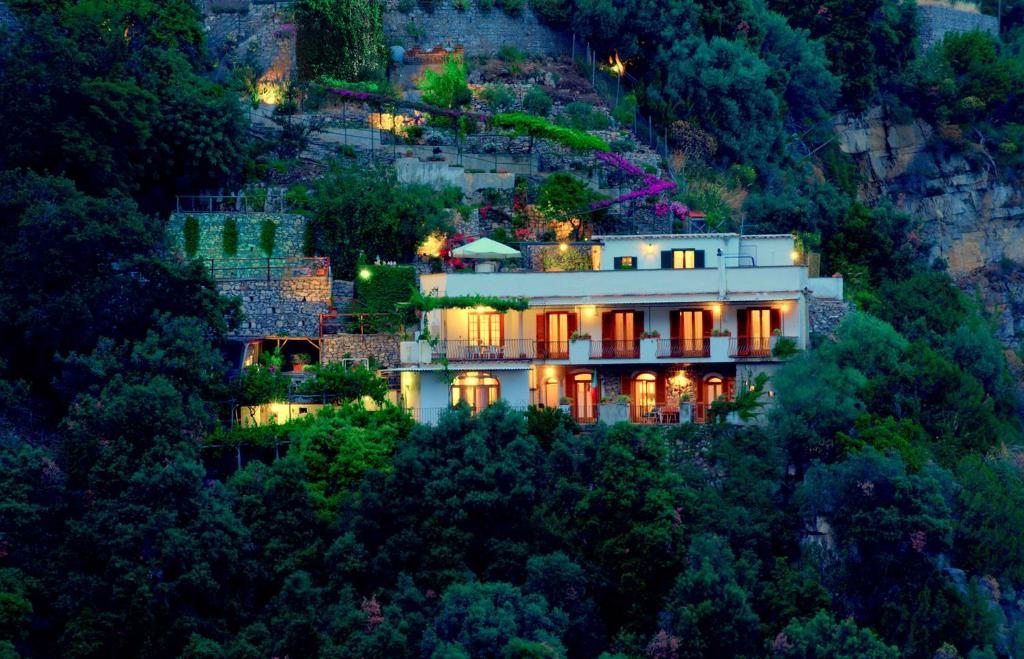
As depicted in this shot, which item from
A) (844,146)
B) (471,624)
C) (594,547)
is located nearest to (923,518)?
(594,547)

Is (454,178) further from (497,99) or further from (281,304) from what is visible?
(281,304)

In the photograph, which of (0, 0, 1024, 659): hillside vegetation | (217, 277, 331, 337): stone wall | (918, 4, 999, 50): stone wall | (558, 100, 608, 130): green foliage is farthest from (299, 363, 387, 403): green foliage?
(918, 4, 999, 50): stone wall

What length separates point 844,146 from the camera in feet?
257

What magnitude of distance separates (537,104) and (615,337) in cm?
1518

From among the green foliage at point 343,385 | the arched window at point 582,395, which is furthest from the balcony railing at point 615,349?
the green foliage at point 343,385

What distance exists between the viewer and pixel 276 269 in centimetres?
Answer: 5788

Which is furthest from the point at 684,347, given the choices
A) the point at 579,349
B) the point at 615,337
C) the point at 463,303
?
the point at 463,303

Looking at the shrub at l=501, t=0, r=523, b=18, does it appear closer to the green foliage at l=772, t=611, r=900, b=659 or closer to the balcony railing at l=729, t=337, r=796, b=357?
the balcony railing at l=729, t=337, r=796, b=357

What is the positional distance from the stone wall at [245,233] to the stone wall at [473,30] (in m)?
13.6

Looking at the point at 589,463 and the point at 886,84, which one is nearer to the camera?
the point at 589,463

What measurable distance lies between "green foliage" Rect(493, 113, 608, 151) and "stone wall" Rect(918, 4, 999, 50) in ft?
75.0

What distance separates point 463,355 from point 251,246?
7.76 meters

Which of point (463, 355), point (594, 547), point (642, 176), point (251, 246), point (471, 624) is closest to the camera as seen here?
point (471, 624)

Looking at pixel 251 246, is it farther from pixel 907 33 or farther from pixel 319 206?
pixel 907 33
